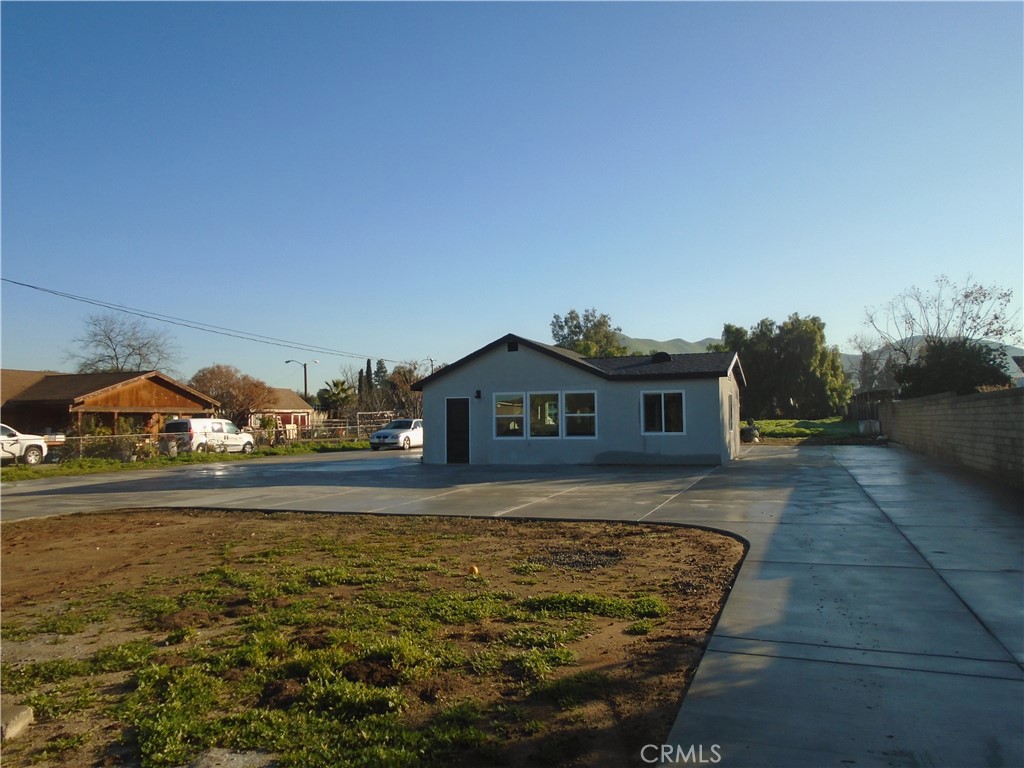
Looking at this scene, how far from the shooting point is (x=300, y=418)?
6719 centimetres

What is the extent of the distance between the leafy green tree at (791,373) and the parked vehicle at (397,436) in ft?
113

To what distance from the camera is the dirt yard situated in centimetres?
383

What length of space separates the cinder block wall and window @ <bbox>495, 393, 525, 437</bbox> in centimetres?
1233

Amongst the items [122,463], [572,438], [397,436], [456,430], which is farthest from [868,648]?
[397,436]

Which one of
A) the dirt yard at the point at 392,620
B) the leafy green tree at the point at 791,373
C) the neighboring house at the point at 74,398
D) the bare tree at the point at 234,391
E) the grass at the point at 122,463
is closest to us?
the dirt yard at the point at 392,620

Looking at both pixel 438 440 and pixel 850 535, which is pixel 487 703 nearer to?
pixel 850 535

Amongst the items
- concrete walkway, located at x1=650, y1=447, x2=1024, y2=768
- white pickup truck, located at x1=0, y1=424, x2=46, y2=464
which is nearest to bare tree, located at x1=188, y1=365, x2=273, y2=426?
white pickup truck, located at x1=0, y1=424, x2=46, y2=464

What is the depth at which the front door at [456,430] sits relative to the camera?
24141 mm

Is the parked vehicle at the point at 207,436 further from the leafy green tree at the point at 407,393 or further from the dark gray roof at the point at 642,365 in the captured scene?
the leafy green tree at the point at 407,393

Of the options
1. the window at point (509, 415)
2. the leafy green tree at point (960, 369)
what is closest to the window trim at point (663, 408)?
the window at point (509, 415)

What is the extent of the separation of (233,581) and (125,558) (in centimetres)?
274

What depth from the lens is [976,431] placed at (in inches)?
626

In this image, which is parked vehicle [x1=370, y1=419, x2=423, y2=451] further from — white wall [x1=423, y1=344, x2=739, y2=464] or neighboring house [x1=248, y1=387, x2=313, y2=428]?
neighboring house [x1=248, y1=387, x2=313, y2=428]

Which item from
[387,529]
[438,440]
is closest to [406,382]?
[438,440]
